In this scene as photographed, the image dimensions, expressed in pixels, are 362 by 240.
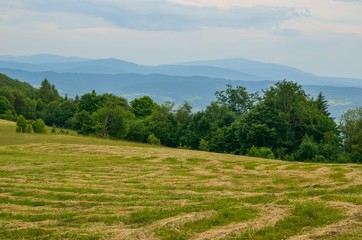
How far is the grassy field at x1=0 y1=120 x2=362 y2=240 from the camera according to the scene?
13.0 metres

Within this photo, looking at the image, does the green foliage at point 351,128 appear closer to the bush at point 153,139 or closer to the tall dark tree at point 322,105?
the tall dark tree at point 322,105

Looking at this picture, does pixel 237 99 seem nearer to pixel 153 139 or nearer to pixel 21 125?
pixel 153 139

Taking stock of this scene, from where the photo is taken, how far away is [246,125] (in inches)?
3159

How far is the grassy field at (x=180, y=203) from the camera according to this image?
42.7 ft

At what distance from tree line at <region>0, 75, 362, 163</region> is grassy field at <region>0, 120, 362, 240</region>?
4084cm

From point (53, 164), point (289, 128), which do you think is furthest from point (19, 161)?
point (289, 128)

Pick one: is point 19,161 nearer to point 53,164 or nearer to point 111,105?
point 53,164

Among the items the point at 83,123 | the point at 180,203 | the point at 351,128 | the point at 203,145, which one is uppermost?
the point at 351,128

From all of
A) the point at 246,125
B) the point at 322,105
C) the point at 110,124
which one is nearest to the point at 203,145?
the point at 246,125

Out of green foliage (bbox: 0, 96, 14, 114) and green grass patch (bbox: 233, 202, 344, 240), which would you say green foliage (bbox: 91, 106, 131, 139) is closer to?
green foliage (bbox: 0, 96, 14, 114)

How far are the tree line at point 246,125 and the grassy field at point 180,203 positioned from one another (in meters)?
40.8

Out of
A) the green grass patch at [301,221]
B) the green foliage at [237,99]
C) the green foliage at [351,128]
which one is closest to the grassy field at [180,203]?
the green grass patch at [301,221]

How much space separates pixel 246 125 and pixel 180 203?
64529 millimetres

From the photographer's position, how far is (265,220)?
13734 mm
